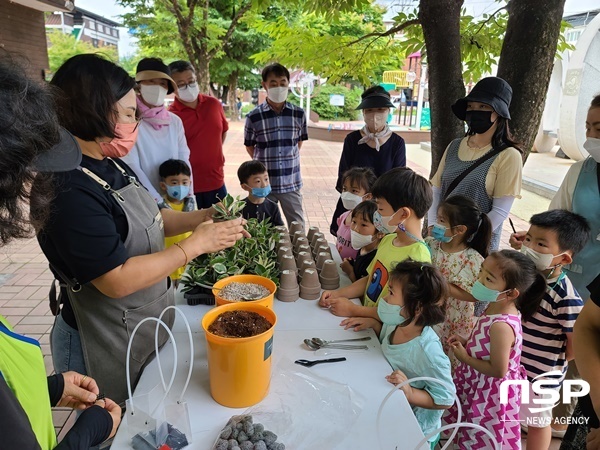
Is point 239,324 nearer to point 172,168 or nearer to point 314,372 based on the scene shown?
point 314,372

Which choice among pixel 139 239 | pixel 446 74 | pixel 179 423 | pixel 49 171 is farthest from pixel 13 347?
pixel 446 74

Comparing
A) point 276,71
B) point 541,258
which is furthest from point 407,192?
point 276,71

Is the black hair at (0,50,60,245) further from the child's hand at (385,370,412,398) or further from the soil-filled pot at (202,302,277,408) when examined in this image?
the child's hand at (385,370,412,398)

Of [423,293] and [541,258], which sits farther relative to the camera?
[541,258]

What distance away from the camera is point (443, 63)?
9.80 feet

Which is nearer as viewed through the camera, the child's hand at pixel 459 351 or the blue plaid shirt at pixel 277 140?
the child's hand at pixel 459 351

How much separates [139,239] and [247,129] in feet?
9.31

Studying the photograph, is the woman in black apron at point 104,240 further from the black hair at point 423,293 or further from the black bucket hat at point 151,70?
the black bucket hat at point 151,70

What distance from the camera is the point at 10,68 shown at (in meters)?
0.82

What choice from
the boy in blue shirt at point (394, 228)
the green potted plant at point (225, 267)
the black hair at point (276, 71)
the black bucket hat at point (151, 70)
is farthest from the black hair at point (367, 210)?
the black hair at point (276, 71)

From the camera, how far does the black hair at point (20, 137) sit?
771 millimetres

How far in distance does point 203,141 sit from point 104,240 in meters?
2.85

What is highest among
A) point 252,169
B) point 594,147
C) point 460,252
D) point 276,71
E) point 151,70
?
point 276,71

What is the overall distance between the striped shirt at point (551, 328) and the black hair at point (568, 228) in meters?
0.17
